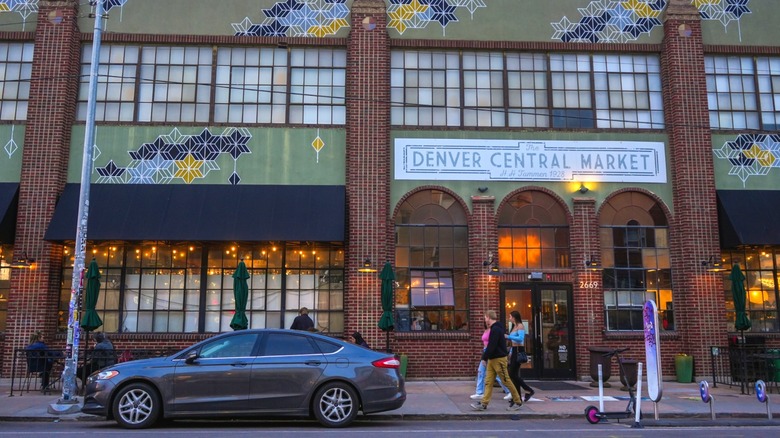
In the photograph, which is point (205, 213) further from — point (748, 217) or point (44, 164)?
point (748, 217)

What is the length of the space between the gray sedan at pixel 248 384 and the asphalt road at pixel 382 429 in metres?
0.29

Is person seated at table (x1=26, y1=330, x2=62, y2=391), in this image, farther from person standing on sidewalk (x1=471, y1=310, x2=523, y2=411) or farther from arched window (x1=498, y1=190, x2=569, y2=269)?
arched window (x1=498, y1=190, x2=569, y2=269)

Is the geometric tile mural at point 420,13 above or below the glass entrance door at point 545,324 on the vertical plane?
above

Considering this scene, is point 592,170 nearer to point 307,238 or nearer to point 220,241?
point 307,238

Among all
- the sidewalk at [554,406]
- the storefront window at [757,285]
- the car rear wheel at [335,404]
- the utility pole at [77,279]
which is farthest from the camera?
the storefront window at [757,285]

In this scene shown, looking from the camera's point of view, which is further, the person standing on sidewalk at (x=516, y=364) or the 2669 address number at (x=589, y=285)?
the 2669 address number at (x=589, y=285)

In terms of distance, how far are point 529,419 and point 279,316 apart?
780 centimetres

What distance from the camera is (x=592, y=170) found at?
18.2 metres

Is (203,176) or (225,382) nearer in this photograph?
(225,382)

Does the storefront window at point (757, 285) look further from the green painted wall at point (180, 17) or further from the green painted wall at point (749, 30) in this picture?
the green painted wall at point (180, 17)

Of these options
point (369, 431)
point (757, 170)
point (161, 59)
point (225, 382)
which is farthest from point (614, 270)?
point (161, 59)

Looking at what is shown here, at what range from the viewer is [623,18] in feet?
62.5

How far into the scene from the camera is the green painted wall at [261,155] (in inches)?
702

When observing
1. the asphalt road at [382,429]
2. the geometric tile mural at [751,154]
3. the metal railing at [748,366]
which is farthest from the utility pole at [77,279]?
the geometric tile mural at [751,154]
